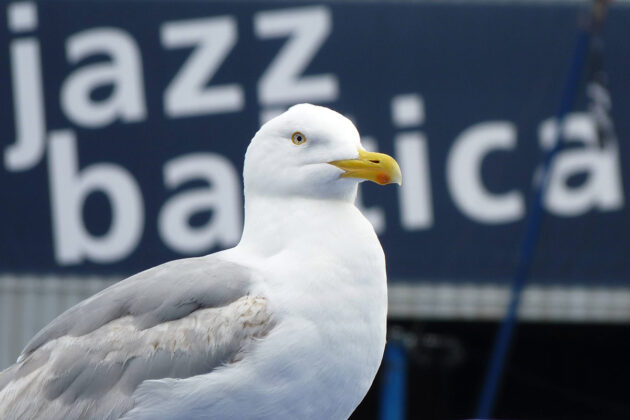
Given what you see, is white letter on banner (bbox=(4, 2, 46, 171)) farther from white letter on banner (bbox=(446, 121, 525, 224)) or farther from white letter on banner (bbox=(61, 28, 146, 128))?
white letter on banner (bbox=(446, 121, 525, 224))

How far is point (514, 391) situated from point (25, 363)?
37.9 ft

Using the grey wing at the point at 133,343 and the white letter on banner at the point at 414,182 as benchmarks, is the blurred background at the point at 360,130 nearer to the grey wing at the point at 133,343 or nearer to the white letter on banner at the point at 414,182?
the white letter on banner at the point at 414,182

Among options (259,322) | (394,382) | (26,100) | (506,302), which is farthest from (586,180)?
(259,322)

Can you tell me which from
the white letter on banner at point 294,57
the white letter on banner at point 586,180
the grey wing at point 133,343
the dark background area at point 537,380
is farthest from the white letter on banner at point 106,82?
the grey wing at point 133,343

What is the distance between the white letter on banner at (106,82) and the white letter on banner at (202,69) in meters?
0.29

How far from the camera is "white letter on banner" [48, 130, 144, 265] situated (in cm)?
952

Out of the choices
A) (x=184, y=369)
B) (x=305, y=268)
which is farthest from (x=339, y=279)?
(x=184, y=369)

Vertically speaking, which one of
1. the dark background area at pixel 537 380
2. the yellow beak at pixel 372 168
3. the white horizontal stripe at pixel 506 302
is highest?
the yellow beak at pixel 372 168

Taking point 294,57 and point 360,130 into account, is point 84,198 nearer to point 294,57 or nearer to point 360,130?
point 294,57

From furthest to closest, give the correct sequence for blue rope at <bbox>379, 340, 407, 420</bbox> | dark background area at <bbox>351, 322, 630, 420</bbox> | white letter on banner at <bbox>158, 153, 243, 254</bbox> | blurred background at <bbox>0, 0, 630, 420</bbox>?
dark background area at <bbox>351, 322, 630, 420</bbox> → blue rope at <bbox>379, 340, 407, 420</bbox> → blurred background at <bbox>0, 0, 630, 420</bbox> → white letter on banner at <bbox>158, 153, 243, 254</bbox>

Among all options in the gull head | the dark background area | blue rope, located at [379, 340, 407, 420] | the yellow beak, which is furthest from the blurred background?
the yellow beak

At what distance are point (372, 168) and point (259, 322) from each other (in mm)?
508

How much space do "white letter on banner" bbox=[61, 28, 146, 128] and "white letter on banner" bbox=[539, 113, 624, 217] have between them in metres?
3.62

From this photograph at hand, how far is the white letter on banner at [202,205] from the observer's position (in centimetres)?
932
